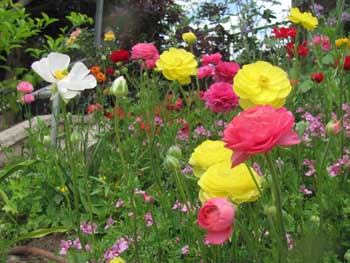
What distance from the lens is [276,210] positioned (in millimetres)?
897

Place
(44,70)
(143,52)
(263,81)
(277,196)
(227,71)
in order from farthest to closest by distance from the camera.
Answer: (143,52), (227,71), (44,70), (263,81), (277,196)

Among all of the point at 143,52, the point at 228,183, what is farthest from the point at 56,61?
the point at 143,52

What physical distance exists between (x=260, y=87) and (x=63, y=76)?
1.18 feet

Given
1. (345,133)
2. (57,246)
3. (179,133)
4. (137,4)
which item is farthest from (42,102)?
(345,133)

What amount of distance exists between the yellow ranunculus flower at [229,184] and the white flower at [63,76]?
301 mm

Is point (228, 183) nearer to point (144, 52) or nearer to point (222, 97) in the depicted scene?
point (222, 97)

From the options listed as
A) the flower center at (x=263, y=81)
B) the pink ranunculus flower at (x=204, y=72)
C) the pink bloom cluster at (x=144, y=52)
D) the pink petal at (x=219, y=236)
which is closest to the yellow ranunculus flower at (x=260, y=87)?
the flower center at (x=263, y=81)

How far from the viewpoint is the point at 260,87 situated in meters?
0.96

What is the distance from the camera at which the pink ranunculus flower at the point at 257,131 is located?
2.47 ft

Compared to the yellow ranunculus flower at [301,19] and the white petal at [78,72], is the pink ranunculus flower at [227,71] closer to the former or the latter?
the yellow ranunculus flower at [301,19]

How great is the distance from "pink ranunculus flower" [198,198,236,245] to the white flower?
36cm

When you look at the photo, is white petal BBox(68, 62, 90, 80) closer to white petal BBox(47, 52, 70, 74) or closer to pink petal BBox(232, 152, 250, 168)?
white petal BBox(47, 52, 70, 74)

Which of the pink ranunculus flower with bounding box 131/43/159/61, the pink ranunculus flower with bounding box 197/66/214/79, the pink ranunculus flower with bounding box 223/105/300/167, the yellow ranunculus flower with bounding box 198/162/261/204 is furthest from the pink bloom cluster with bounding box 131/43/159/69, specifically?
the pink ranunculus flower with bounding box 223/105/300/167

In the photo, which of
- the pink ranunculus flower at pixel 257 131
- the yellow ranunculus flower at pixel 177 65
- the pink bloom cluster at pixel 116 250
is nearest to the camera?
the pink ranunculus flower at pixel 257 131
